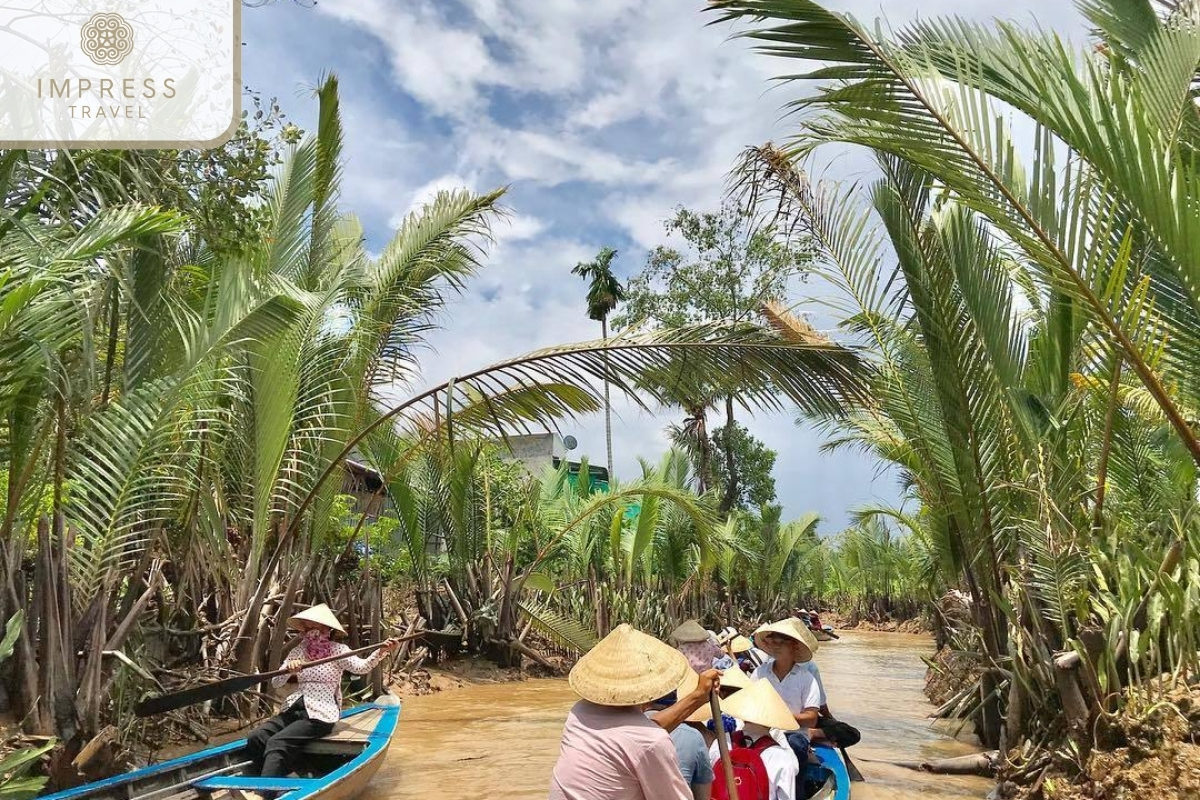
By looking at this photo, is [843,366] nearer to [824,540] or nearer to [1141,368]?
[1141,368]

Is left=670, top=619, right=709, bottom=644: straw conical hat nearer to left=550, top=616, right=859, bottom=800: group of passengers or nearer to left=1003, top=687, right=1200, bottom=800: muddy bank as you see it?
left=550, top=616, right=859, bottom=800: group of passengers

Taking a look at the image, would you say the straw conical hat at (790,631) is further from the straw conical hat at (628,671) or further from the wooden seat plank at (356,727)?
the wooden seat plank at (356,727)

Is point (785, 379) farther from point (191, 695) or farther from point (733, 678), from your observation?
point (191, 695)

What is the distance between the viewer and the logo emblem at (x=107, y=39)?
409 centimetres

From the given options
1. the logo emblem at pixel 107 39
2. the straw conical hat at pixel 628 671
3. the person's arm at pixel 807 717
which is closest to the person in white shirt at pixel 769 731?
the person's arm at pixel 807 717

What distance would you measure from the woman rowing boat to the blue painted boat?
3070mm

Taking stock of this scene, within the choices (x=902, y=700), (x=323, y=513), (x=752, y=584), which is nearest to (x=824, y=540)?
(x=752, y=584)

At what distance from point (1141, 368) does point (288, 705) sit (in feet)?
18.5

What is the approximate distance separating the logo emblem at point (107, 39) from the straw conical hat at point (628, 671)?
355 cm

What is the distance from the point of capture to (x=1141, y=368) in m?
3.62

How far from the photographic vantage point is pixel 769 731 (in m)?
4.63

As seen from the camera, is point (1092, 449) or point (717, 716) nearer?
point (717, 716)

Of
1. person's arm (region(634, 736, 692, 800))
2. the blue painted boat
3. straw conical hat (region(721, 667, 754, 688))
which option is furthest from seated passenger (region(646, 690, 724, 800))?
the blue painted boat

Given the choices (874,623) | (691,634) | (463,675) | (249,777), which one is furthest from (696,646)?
(874,623)
